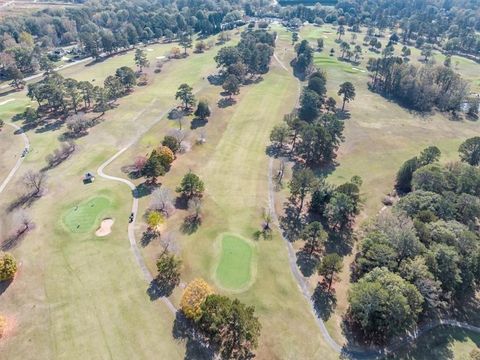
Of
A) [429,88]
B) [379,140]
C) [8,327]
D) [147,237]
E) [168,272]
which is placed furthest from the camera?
[429,88]

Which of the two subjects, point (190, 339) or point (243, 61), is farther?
point (243, 61)

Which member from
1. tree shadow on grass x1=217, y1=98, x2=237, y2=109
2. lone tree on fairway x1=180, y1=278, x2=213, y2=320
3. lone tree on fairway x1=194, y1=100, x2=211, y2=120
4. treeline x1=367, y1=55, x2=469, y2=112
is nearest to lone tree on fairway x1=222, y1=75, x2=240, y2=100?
tree shadow on grass x1=217, y1=98, x2=237, y2=109

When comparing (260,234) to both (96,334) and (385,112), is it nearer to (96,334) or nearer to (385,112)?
(96,334)

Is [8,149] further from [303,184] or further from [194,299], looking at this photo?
[303,184]

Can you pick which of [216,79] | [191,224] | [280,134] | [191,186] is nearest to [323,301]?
[191,224]

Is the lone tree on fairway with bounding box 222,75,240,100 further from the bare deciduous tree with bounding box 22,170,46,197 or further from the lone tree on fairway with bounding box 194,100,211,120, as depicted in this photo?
the bare deciduous tree with bounding box 22,170,46,197

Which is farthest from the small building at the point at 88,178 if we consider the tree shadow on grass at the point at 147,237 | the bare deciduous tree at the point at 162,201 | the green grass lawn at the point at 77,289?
the tree shadow on grass at the point at 147,237

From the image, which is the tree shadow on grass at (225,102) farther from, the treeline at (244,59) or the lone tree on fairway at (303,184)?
the lone tree on fairway at (303,184)
